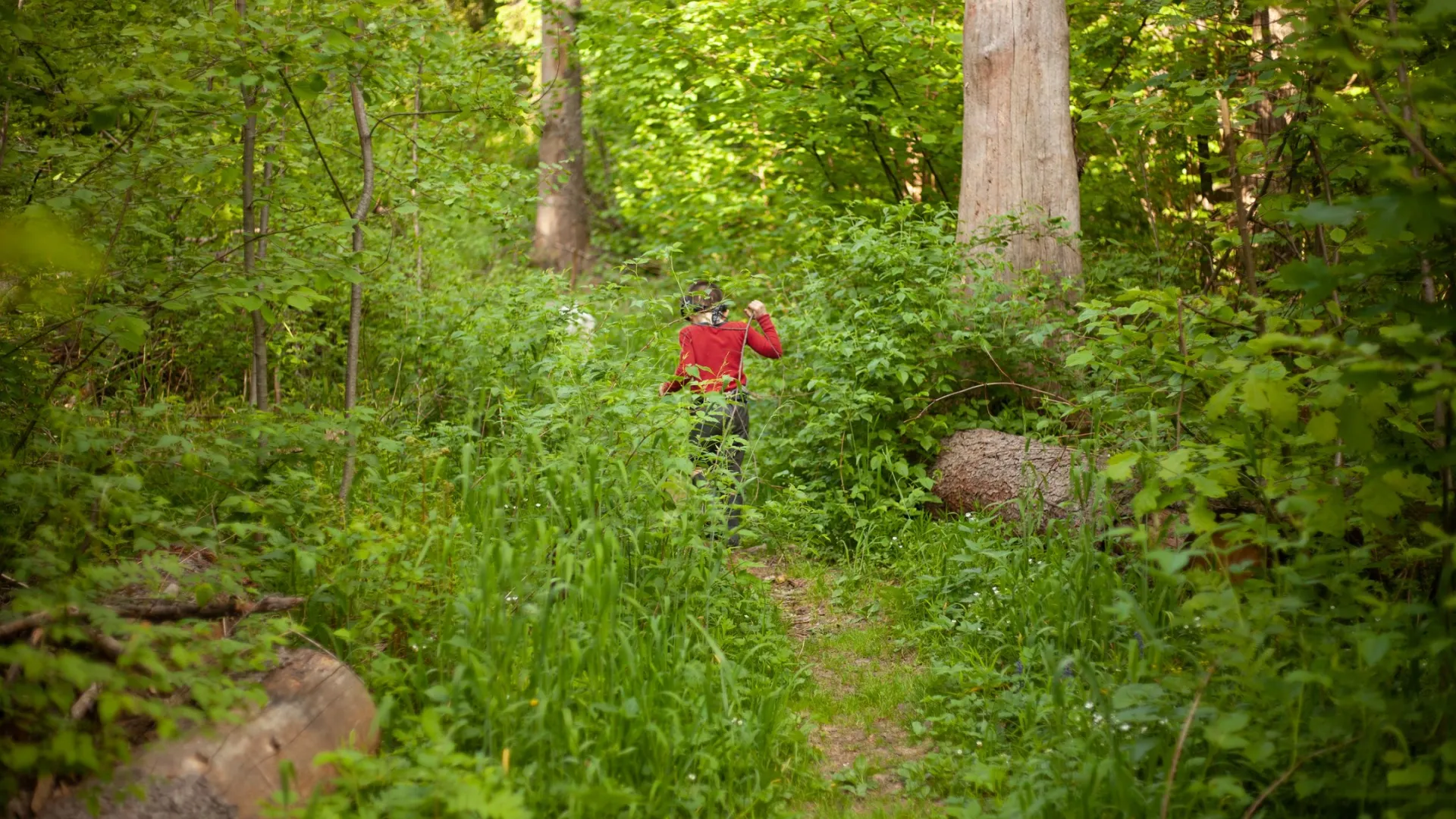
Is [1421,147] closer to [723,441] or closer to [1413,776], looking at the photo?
[1413,776]

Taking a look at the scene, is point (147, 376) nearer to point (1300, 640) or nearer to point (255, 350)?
point (255, 350)

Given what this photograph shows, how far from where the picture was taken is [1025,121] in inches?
335

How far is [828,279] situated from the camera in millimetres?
8062

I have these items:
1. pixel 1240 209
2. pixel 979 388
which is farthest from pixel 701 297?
pixel 1240 209

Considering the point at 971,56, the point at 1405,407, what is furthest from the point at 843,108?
the point at 1405,407

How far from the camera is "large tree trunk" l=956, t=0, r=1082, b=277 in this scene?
27.7ft

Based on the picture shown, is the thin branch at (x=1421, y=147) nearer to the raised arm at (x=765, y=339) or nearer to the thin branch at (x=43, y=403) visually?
the thin branch at (x=43, y=403)

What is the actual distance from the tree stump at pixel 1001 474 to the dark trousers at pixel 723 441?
4.68 ft

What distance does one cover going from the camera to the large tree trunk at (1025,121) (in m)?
8.45

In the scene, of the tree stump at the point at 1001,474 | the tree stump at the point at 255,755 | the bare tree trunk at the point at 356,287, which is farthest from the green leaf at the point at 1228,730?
the bare tree trunk at the point at 356,287

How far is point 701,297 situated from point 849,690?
3516 mm

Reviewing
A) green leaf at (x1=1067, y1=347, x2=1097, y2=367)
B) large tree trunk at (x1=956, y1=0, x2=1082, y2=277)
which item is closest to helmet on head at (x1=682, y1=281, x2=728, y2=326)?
large tree trunk at (x1=956, y1=0, x2=1082, y2=277)

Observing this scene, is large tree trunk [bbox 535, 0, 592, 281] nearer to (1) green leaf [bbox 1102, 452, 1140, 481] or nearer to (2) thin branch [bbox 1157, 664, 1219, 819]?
(1) green leaf [bbox 1102, 452, 1140, 481]

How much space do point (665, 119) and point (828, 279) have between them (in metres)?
7.66
